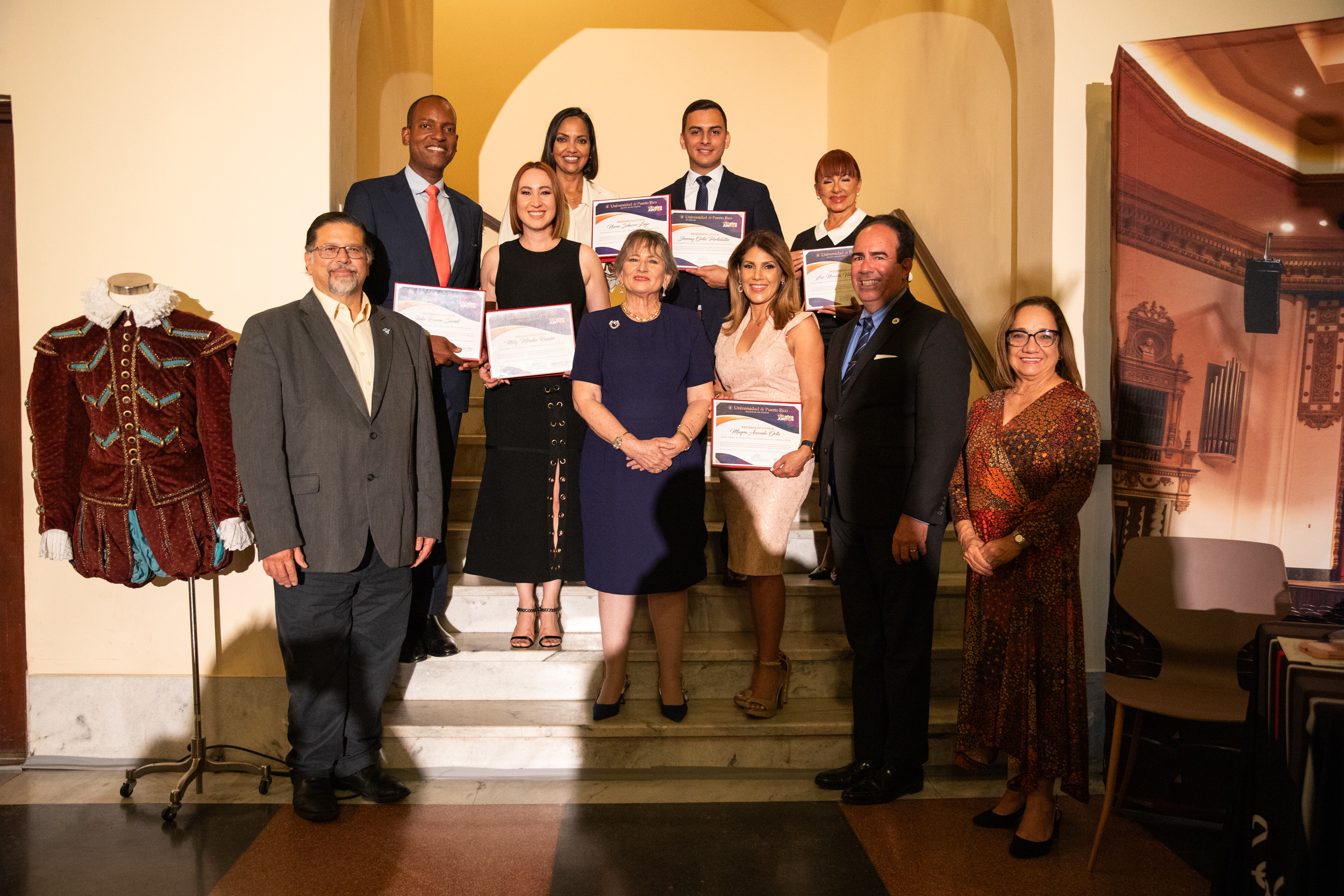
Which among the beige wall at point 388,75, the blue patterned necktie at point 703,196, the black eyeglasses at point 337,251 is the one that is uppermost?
the beige wall at point 388,75

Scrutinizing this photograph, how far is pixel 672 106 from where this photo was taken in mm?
6691

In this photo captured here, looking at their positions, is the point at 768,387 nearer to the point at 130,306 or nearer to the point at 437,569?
the point at 437,569

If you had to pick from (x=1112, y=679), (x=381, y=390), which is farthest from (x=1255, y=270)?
(x=381, y=390)

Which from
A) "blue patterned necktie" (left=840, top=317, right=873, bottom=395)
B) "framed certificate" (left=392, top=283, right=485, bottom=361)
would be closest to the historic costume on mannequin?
"framed certificate" (left=392, top=283, right=485, bottom=361)

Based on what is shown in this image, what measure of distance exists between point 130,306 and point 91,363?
0.73ft

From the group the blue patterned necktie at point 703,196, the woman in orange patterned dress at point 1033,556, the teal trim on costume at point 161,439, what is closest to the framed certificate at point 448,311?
the teal trim on costume at point 161,439

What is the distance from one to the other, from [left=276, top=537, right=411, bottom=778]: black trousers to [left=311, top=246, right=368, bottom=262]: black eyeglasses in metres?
0.94

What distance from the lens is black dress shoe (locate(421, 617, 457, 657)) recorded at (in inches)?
132

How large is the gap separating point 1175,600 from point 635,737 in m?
1.88

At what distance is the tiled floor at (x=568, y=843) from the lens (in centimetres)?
244

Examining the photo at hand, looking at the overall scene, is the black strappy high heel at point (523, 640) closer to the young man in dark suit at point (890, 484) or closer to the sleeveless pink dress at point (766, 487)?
the sleeveless pink dress at point (766, 487)

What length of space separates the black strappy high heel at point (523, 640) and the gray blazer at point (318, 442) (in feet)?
2.19

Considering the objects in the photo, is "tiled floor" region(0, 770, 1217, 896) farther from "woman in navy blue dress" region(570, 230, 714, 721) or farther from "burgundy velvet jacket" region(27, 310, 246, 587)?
"burgundy velvet jacket" region(27, 310, 246, 587)

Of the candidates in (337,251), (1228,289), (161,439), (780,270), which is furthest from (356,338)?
(1228,289)
